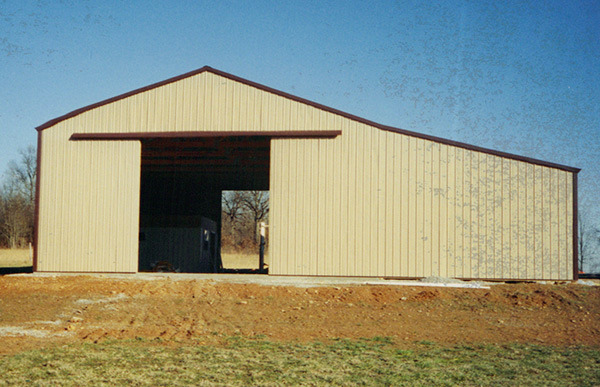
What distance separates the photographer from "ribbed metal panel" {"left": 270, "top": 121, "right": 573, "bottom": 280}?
54.4 feet

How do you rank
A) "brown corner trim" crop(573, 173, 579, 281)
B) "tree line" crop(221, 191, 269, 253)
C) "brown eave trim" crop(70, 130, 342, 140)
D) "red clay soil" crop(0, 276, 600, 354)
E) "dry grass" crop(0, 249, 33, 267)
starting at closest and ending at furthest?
"red clay soil" crop(0, 276, 600, 354) → "brown corner trim" crop(573, 173, 579, 281) → "brown eave trim" crop(70, 130, 342, 140) → "dry grass" crop(0, 249, 33, 267) → "tree line" crop(221, 191, 269, 253)

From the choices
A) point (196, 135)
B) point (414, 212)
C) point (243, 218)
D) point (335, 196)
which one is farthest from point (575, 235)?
point (243, 218)

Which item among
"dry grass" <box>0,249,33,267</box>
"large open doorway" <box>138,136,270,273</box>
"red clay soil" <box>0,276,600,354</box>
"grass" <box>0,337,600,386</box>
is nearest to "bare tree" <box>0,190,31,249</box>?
"dry grass" <box>0,249,33,267</box>

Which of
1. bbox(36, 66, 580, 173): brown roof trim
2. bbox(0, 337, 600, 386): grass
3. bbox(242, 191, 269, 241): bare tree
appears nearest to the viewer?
bbox(0, 337, 600, 386): grass

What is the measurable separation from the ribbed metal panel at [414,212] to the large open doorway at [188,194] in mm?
4114

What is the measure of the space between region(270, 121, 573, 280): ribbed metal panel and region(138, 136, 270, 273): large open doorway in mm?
4114

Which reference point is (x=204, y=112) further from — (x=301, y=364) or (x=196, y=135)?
(x=301, y=364)

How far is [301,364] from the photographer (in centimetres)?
746

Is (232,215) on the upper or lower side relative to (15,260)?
upper

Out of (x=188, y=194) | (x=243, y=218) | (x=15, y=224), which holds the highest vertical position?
(x=188, y=194)

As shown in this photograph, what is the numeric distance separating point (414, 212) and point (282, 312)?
20.5 feet

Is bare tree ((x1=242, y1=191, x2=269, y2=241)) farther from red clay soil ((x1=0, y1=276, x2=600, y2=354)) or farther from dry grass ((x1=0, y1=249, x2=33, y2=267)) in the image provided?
red clay soil ((x1=0, y1=276, x2=600, y2=354))

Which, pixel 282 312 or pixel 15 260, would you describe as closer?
pixel 282 312

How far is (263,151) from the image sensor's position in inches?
816
